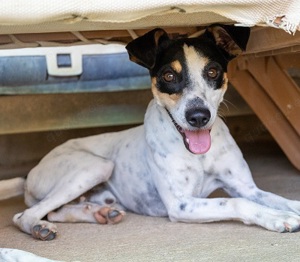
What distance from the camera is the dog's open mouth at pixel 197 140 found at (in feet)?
9.04

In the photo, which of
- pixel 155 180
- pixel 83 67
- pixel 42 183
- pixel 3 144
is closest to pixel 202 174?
pixel 155 180

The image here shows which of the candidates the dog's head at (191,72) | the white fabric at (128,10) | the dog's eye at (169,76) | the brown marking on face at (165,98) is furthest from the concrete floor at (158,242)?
the white fabric at (128,10)

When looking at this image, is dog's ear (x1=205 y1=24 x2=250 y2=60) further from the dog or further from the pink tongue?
the pink tongue

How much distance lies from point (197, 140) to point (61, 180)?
0.79 m

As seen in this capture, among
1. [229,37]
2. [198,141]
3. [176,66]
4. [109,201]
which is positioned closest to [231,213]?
[198,141]

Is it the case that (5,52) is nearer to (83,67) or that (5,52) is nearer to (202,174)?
(83,67)

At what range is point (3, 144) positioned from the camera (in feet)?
15.9

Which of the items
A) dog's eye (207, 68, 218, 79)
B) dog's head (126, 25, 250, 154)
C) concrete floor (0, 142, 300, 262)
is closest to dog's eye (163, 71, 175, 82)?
dog's head (126, 25, 250, 154)

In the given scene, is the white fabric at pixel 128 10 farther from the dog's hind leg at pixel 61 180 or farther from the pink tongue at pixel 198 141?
the dog's hind leg at pixel 61 180

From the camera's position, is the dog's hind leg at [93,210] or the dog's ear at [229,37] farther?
the dog's hind leg at [93,210]

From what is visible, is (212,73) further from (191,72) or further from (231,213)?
(231,213)

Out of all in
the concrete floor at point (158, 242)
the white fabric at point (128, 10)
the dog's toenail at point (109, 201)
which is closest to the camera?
the white fabric at point (128, 10)

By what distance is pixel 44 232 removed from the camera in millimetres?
2674

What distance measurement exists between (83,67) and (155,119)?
1328 mm
